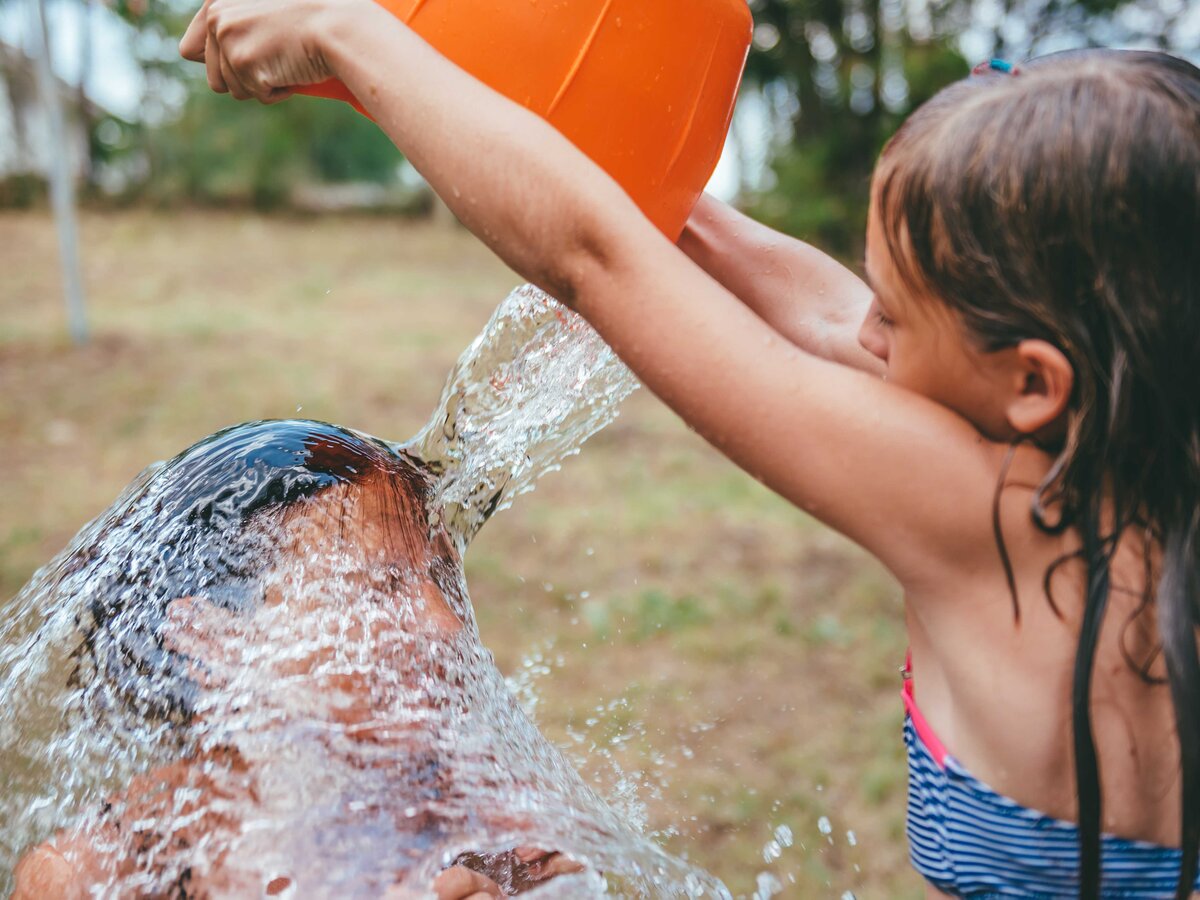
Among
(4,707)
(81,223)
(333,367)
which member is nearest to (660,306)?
(4,707)

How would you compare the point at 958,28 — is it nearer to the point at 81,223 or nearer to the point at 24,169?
the point at 81,223

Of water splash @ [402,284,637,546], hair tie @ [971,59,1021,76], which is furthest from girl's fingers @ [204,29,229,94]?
hair tie @ [971,59,1021,76]

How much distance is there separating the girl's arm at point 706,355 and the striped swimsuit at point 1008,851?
0.92 ft

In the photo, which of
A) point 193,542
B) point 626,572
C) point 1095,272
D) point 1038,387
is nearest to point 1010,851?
point 1038,387

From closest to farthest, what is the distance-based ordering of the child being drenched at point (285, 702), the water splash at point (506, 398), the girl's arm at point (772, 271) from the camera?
the child being drenched at point (285, 702)
the girl's arm at point (772, 271)
the water splash at point (506, 398)

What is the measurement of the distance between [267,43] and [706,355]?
2.13ft

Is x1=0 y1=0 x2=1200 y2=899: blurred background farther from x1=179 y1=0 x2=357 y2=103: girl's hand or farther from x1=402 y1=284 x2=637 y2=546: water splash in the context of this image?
x1=179 y1=0 x2=357 y2=103: girl's hand

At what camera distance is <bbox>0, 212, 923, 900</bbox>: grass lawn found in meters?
3.64

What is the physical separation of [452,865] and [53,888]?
21.7 inches

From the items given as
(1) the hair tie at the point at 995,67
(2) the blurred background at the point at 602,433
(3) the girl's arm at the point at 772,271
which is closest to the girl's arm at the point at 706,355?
(1) the hair tie at the point at 995,67

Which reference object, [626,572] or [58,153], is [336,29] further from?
[58,153]

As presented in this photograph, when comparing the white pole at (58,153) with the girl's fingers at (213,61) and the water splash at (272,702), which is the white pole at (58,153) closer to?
the water splash at (272,702)

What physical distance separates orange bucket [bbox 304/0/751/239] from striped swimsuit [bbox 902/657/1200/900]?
0.84 m

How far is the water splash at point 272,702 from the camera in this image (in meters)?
1.51
